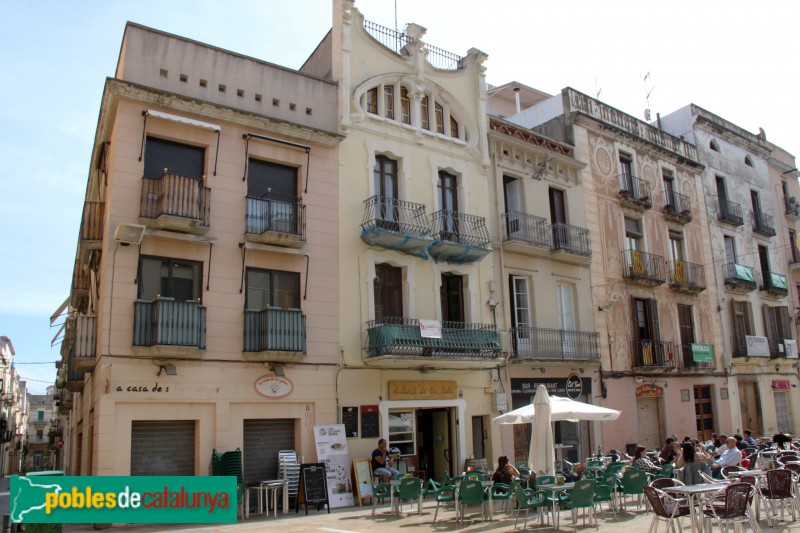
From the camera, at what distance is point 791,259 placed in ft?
117

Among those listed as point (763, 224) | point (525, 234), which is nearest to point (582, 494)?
point (525, 234)

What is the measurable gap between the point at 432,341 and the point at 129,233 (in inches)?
326

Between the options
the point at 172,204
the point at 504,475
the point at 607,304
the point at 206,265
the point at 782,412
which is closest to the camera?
the point at 504,475

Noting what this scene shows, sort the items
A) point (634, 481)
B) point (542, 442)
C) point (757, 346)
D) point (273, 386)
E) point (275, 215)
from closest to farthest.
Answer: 1. point (634, 481)
2. point (542, 442)
3. point (273, 386)
4. point (275, 215)
5. point (757, 346)

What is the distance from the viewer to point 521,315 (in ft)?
74.5

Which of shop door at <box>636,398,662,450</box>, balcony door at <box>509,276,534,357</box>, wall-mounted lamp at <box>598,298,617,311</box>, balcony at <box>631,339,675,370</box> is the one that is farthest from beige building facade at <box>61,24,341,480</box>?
shop door at <box>636,398,662,450</box>

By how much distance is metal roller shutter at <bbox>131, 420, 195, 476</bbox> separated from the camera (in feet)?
49.9

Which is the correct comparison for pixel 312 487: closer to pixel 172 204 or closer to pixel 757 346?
pixel 172 204

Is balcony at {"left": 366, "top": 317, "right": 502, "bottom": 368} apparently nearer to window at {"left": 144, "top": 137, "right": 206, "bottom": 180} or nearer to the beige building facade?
the beige building facade

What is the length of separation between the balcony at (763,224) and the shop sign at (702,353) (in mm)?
8463

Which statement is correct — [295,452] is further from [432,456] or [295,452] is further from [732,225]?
[732,225]

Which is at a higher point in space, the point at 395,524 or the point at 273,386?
the point at 273,386

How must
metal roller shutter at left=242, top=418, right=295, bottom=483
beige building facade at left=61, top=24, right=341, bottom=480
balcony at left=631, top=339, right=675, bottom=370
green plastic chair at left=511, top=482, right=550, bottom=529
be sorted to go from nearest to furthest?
green plastic chair at left=511, top=482, right=550, bottom=529, beige building facade at left=61, top=24, right=341, bottom=480, metal roller shutter at left=242, top=418, right=295, bottom=483, balcony at left=631, top=339, right=675, bottom=370

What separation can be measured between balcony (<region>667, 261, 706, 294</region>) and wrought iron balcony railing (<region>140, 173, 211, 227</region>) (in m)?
19.4
